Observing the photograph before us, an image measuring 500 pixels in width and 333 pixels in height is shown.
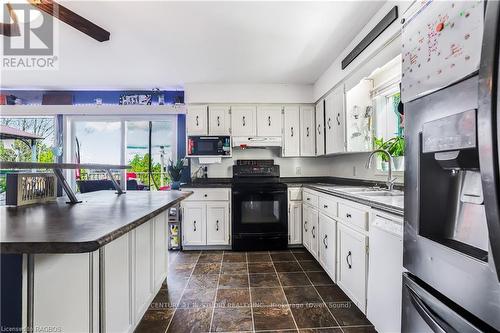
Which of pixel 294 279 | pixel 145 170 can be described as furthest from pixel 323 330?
pixel 145 170

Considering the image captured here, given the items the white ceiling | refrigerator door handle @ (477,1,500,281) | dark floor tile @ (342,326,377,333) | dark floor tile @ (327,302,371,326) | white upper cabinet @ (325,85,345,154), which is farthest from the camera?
white upper cabinet @ (325,85,345,154)

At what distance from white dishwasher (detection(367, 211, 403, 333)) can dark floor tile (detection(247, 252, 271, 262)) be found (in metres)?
1.60

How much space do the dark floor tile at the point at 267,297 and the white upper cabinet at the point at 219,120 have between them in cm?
226

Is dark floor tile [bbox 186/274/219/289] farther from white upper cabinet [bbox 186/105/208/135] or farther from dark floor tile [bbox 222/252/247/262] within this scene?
white upper cabinet [bbox 186/105/208/135]

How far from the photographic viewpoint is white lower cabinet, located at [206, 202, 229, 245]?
3.48 metres

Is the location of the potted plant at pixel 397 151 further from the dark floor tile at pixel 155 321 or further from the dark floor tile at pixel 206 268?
the dark floor tile at pixel 155 321

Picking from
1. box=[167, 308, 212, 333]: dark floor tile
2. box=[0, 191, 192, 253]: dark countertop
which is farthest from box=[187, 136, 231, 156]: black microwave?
box=[0, 191, 192, 253]: dark countertop

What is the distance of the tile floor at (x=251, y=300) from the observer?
5.94 ft

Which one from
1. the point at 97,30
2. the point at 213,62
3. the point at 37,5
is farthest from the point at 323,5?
the point at 37,5

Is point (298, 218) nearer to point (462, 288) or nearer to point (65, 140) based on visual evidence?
point (462, 288)

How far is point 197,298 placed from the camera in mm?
2191

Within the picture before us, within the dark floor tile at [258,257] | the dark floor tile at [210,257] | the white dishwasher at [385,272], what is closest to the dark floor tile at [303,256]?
the dark floor tile at [258,257]

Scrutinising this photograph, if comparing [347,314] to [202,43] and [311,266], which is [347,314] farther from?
[202,43]

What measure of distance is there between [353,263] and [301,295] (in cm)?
60
